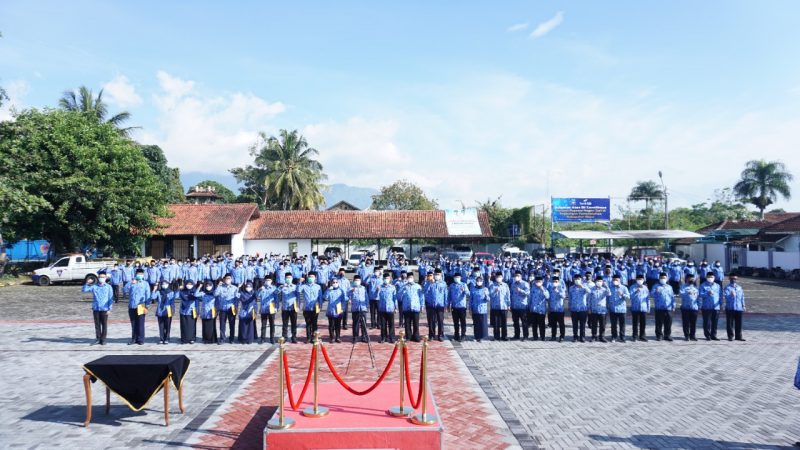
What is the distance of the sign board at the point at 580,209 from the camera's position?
3672 cm

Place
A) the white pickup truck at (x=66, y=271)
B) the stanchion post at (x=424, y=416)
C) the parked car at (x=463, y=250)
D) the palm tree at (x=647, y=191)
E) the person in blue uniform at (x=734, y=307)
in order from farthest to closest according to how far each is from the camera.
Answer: the palm tree at (x=647, y=191)
the parked car at (x=463, y=250)
the white pickup truck at (x=66, y=271)
the person in blue uniform at (x=734, y=307)
the stanchion post at (x=424, y=416)

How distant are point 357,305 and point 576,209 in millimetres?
28003

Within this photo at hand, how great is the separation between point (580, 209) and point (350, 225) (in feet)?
50.5

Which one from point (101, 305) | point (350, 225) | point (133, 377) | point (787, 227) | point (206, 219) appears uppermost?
point (206, 219)

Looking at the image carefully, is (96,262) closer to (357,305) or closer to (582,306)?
(357,305)

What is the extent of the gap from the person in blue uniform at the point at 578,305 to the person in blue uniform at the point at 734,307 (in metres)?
3.10

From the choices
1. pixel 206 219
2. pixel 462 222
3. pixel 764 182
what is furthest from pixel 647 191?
pixel 206 219

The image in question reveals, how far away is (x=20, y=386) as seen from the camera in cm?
886

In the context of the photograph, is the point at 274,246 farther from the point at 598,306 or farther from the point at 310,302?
the point at 598,306

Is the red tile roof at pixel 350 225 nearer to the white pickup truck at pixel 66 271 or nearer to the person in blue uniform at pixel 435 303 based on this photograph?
the white pickup truck at pixel 66 271

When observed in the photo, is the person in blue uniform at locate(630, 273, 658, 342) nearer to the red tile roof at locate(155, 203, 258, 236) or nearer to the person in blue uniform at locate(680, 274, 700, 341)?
the person in blue uniform at locate(680, 274, 700, 341)

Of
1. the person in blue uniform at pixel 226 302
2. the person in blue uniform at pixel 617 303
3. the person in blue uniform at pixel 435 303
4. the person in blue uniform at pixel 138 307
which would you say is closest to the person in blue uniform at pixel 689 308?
the person in blue uniform at pixel 617 303

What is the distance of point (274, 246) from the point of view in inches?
1398

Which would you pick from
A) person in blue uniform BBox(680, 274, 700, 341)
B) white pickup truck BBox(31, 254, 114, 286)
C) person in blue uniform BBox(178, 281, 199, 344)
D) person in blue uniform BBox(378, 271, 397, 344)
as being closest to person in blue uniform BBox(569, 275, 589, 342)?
person in blue uniform BBox(680, 274, 700, 341)
